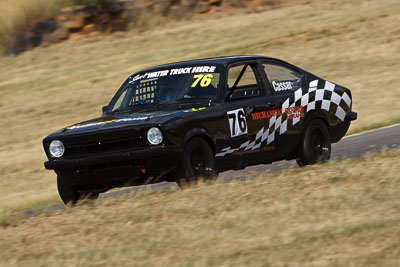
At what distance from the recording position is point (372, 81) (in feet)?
63.8

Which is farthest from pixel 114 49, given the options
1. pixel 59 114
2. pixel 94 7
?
pixel 59 114

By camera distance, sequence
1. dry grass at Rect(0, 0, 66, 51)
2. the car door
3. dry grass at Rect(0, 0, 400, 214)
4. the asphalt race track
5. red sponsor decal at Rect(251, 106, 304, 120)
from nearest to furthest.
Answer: the car door < red sponsor decal at Rect(251, 106, 304, 120) < the asphalt race track < dry grass at Rect(0, 0, 400, 214) < dry grass at Rect(0, 0, 66, 51)

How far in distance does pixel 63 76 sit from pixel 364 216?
18.2 m

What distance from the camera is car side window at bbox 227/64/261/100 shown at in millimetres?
9203

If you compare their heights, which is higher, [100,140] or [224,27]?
[224,27]

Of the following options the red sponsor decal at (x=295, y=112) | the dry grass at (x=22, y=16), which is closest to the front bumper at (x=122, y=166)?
the red sponsor decal at (x=295, y=112)

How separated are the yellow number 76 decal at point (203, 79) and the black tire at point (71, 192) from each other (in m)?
1.66

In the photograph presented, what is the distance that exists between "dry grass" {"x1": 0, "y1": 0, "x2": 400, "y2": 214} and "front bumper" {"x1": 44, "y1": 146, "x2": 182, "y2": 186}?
5.37 metres

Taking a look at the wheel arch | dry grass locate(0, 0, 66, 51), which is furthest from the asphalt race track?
dry grass locate(0, 0, 66, 51)

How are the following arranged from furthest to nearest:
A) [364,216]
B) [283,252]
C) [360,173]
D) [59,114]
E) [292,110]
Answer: [59,114]
[292,110]
[360,173]
[364,216]
[283,252]

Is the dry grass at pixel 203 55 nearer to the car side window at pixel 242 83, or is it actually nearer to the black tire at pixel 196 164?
the car side window at pixel 242 83

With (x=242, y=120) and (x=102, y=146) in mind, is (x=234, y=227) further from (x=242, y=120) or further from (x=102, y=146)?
(x=242, y=120)

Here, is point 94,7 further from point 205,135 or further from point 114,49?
point 205,135

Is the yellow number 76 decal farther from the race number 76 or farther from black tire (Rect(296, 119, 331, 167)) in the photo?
black tire (Rect(296, 119, 331, 167))
